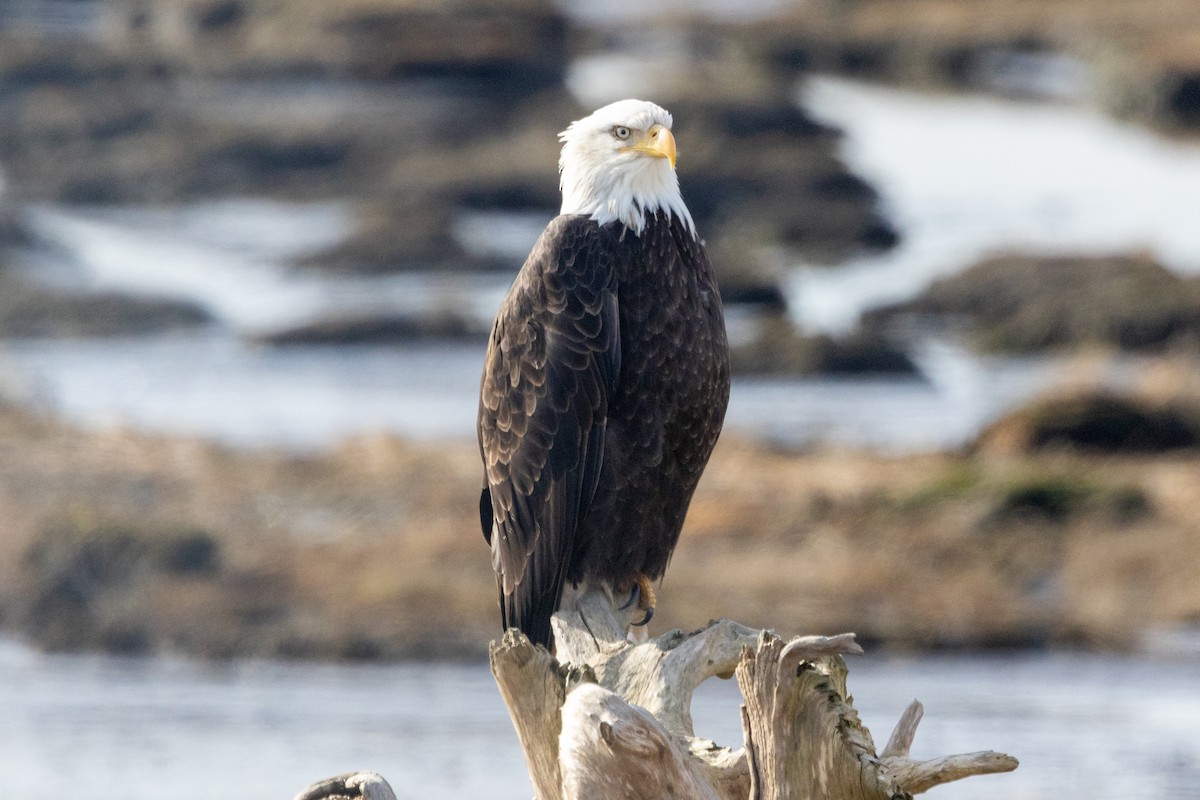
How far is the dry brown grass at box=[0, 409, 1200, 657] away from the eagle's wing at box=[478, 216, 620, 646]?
966 centimetres

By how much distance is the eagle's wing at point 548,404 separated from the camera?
5141 mm

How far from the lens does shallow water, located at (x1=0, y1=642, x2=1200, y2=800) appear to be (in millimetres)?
12891

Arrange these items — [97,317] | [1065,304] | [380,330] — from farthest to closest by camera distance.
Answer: [97,317] → [380,330] → [1065,304]

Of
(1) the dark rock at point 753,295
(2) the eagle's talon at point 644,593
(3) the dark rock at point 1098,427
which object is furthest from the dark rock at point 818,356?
(2) the eagle's talon at point 644,593

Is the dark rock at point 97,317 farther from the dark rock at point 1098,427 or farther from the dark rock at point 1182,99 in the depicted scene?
the dark rock at point 1182,99

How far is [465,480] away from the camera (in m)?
17.5

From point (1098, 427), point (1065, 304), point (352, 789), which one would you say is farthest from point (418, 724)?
point (352, 789)

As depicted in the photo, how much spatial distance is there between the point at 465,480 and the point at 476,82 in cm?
1031

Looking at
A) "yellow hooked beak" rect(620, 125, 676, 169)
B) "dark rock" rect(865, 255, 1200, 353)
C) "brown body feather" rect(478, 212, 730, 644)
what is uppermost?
"dark rock" rect(865, 255, 1200, 353)

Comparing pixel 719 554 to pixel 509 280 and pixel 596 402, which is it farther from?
pixel 596 402

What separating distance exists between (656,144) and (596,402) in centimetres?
72

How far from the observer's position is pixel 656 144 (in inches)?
205

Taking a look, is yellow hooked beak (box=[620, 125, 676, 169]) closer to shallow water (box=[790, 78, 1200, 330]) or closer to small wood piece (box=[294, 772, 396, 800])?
small wood piece (box=[294, 772, 396, 800])

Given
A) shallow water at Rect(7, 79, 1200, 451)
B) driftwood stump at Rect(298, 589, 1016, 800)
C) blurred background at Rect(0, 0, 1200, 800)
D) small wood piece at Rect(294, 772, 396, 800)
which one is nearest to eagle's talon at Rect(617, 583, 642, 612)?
driftwood stump at Rect(298, 589, 1016, 800)
